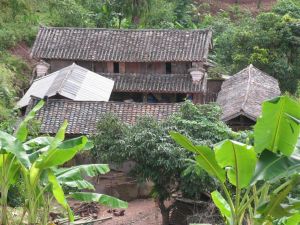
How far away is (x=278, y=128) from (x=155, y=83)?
16.4 meters

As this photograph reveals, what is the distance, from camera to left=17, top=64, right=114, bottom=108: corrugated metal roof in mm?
20109

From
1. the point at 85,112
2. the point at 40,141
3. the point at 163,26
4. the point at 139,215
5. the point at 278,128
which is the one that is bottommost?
Answer: the point at 139,215

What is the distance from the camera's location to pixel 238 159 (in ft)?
24.5

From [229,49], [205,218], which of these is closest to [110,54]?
[229,49]

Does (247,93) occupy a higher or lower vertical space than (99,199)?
lower

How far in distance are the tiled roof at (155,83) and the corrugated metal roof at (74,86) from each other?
1160 mm

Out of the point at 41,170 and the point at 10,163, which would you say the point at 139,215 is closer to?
the point at 10,163

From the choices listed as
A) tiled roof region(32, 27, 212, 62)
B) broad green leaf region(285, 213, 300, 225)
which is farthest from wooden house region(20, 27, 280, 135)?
broad green leaf region(285, 213, 300, 225)

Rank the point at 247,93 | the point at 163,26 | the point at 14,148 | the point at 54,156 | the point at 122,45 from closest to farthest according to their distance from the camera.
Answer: the point at 54,156 → the point at 14,148 → the point at 247,93 → the point at 122,45 → the point at 163,26

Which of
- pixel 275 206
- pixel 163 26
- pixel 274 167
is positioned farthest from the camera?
pixel 163 26

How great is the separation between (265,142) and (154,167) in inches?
286

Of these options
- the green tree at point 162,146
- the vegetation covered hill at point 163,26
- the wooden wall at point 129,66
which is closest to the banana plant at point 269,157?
the green tree at point 162,146

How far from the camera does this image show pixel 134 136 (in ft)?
48.6

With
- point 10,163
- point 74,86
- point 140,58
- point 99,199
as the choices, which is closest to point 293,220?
point 99,199
